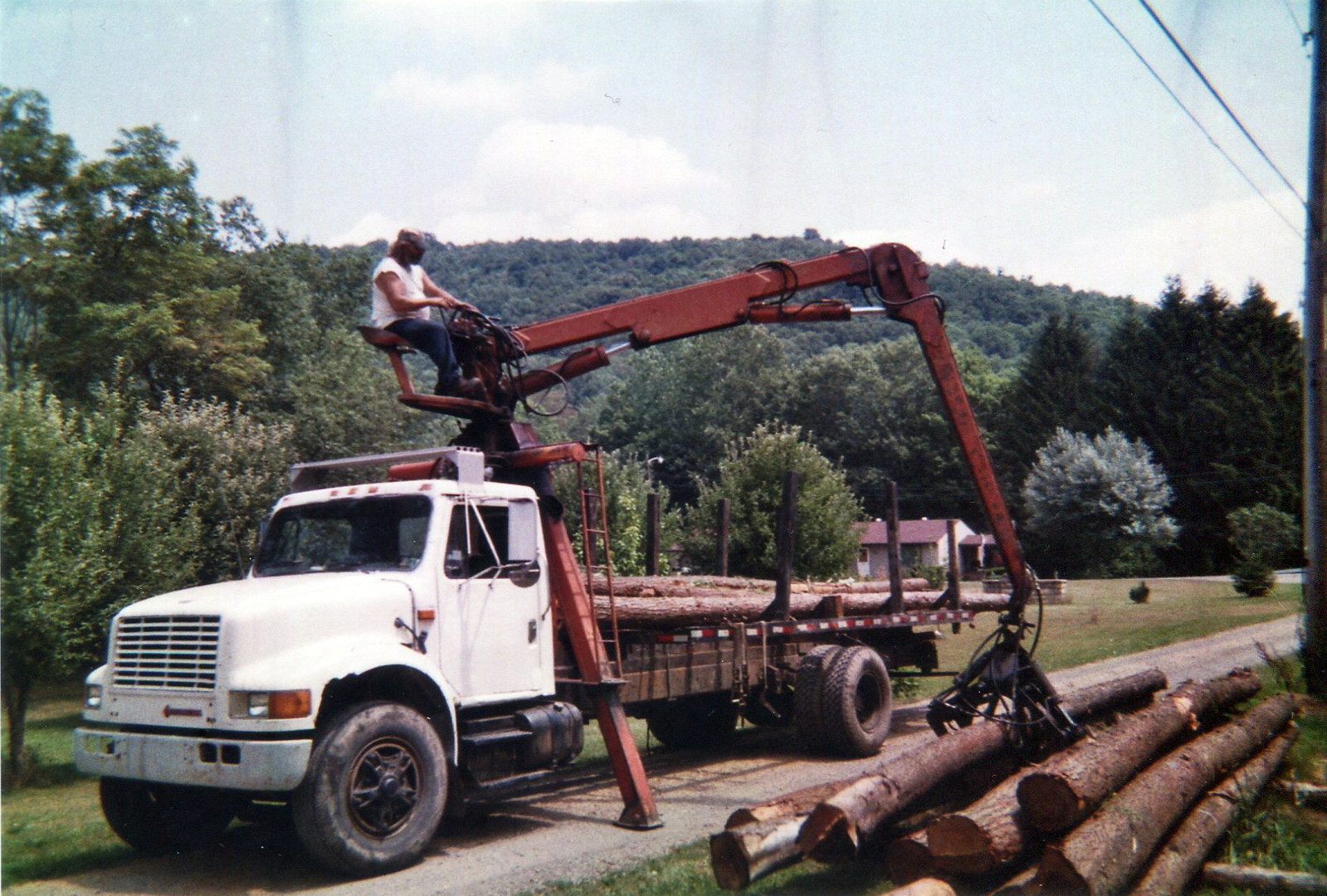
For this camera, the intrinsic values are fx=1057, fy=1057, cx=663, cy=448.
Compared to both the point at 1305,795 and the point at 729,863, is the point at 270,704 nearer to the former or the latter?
the point at 729,863

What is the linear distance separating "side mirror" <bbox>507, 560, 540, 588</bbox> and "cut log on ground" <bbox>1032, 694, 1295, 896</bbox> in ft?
13.5

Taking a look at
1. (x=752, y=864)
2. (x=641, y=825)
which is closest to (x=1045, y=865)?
(x=752, y=864)

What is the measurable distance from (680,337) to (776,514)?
17.7 m

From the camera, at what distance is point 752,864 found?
5453mm

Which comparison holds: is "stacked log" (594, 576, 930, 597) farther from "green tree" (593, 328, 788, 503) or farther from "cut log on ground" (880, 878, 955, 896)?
"green tree" (593, 328, 788, 503)

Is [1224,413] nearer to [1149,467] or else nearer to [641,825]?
[1149,467]

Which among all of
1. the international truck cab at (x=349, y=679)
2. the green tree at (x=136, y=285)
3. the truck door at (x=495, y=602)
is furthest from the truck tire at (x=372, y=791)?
the green tree at (x=136, y=285)

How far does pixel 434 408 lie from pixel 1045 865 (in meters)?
5.44

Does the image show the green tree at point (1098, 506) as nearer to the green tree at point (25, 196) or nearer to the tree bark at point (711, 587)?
the tree bark at point (711, 587)

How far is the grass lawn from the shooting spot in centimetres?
635

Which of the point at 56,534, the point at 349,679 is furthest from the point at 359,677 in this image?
the point at 56,534

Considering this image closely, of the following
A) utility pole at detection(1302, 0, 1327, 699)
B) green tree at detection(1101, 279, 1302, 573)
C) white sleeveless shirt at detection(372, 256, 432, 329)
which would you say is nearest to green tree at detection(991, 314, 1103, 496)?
green tree at detection(1101, 279, 1302, 573)

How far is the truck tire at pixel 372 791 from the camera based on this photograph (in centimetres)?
632

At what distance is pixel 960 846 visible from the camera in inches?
216
